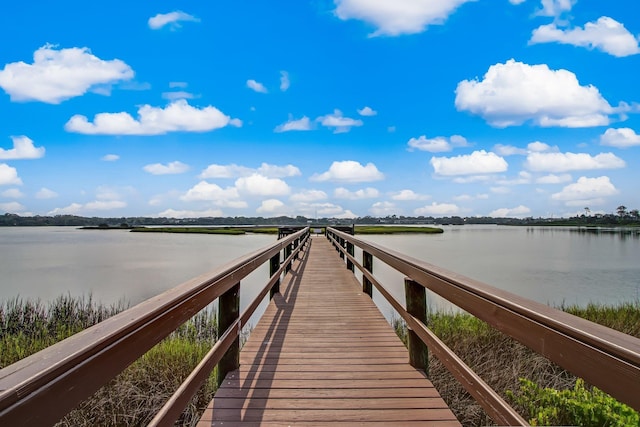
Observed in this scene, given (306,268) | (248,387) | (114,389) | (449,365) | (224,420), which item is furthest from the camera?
(306,268)

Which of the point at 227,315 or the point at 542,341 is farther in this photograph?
the point at 227,315

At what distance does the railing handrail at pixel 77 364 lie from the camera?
779 millimetres

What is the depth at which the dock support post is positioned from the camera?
280 centimetres

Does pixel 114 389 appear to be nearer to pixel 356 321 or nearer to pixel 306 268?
pixel 356 321

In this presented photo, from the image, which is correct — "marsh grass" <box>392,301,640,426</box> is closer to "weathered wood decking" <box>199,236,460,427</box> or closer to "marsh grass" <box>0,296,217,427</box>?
"weathered wood decking" <box>199,236,460,427</box>

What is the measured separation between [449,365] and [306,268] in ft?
25.6

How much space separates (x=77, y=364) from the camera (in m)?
0.95

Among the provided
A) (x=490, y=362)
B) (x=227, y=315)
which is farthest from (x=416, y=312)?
(x=490, y=362)

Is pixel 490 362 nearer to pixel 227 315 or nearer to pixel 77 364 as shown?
pixel 227 315

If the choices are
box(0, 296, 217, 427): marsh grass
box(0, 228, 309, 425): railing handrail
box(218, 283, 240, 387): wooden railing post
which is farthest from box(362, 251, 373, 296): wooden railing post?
box(0, 228, 309, 425): railing handrail

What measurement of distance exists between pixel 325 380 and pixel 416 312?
2.70ft

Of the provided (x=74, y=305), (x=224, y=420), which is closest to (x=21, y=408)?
(x=224, y=420)

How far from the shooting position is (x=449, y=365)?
2061 millimetres

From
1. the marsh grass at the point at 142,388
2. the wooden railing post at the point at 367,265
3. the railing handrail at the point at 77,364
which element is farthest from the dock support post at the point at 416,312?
the wooden railing post at the point at 367,265
